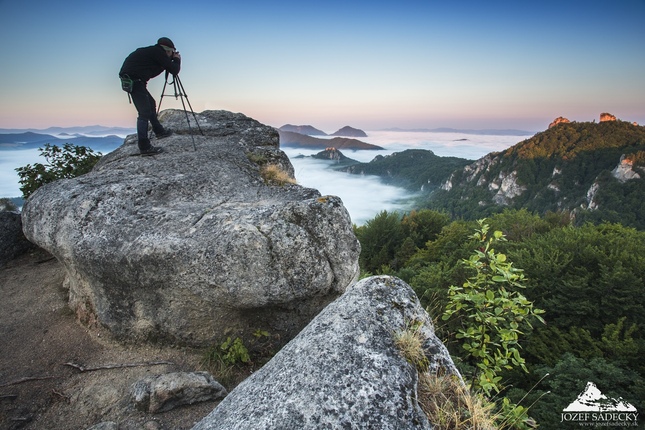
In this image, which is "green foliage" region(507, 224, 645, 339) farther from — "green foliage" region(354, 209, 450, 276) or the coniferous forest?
"green foliage" region(354, 209, 450, 276)

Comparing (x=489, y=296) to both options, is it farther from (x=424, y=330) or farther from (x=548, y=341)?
(x=548, y=341)

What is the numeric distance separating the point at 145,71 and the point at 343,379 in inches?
357

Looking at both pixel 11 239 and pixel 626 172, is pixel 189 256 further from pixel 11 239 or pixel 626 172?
pixel 626 172

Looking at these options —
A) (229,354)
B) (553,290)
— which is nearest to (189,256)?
(229,354)

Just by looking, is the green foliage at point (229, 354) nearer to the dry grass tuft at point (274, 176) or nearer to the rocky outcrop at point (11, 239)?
the dry grass tuft at point (274, 176)

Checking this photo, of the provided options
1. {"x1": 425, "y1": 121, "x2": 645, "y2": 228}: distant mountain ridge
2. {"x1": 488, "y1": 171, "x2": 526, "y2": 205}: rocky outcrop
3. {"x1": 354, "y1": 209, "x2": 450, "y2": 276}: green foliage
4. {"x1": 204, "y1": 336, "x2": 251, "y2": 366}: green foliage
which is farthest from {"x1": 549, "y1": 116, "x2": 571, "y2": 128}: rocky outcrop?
{"x1": 204, "y1": 336, "x2": 251, "y2": 366}: green foliage

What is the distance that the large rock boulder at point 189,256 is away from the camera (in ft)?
18.1

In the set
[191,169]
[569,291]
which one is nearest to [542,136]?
[569,291]

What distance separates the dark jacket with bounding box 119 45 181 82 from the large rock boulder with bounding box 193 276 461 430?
820 centimetres

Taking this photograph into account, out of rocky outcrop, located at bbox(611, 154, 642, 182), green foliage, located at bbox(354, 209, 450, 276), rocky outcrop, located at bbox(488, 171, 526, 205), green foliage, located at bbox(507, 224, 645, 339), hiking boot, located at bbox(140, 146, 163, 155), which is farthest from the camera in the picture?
rocky outcrop, located at bbox(488, 171, 526, 205)

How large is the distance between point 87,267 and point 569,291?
16.9 metres

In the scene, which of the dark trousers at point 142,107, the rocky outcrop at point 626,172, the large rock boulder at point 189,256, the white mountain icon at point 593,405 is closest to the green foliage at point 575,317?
the white mountain icon at point 593,405

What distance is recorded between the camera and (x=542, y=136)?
17388 cm

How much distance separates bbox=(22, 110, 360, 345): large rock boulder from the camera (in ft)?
18.1
